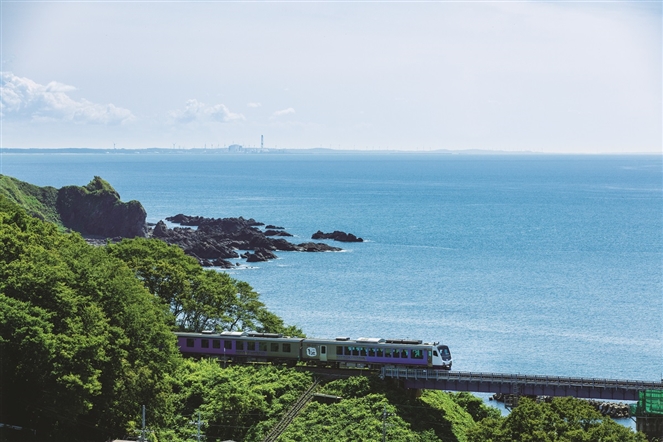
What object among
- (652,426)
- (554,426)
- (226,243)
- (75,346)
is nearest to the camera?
(554,426)

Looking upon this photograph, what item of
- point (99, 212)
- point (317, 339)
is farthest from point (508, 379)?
point (99, 212)

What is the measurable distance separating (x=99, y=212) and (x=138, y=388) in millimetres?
99760

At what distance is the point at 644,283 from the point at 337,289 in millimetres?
33106

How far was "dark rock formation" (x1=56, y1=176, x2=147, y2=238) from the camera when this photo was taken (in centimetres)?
12875

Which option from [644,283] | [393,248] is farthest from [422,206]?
[644,283]

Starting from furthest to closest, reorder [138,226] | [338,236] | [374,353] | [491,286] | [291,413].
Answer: [138,226]
[338,236]
[491,286]
[374,353]
[291,413]

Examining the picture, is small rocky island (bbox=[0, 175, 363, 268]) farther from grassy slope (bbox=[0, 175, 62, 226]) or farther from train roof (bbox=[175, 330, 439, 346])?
train roof (bbox=[175, 330, 439, 346])

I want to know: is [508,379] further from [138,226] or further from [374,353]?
[138,226]

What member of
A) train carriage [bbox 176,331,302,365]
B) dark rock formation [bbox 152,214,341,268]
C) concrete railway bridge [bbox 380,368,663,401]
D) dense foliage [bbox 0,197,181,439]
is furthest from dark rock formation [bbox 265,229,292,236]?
concrete railway bridge [bbox 380,368,663,401]

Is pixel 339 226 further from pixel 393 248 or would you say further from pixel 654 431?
pixel 654 431

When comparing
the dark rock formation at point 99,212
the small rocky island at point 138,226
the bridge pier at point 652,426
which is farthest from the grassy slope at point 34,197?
the bridge pier at point 652,426

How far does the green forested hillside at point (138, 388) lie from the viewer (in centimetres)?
3403

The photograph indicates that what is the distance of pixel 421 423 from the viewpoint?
38812 millimetres

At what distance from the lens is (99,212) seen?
133 m
